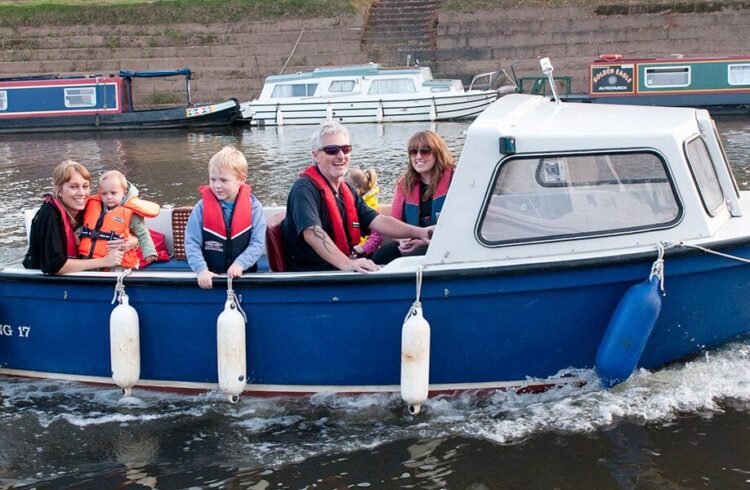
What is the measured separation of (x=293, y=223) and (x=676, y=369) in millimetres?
2696

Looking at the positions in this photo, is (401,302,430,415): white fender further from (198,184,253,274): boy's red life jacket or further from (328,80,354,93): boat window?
(328,80,354,93): boat window

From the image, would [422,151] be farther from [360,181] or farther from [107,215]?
[107,215]

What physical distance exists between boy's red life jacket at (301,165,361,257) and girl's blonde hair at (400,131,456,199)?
46 cm

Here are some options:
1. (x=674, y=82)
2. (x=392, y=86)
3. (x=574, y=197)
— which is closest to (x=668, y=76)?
(x=674, y=82)

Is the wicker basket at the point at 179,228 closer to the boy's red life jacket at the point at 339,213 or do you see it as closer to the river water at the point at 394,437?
the river water at the point at 394,437

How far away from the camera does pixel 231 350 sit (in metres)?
6.35

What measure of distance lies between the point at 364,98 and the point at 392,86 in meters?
0.90

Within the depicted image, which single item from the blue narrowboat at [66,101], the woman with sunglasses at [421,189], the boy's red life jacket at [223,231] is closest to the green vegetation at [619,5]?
the blue narrowboat at [66,101]

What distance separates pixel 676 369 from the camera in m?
6.69

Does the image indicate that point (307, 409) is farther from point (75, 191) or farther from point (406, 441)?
point (75, 191)

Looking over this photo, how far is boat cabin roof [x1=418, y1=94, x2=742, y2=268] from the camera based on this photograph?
20.0ft

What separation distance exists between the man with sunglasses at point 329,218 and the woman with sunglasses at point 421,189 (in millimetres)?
239

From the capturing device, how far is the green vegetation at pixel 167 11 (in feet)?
107

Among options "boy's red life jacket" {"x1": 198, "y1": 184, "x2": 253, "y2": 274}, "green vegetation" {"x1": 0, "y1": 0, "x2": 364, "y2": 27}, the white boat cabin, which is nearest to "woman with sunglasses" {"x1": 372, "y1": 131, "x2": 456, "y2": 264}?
"boy's red life jacket" {"x1": 198, "y1": 184, "x2": 253, "y2": 274}
